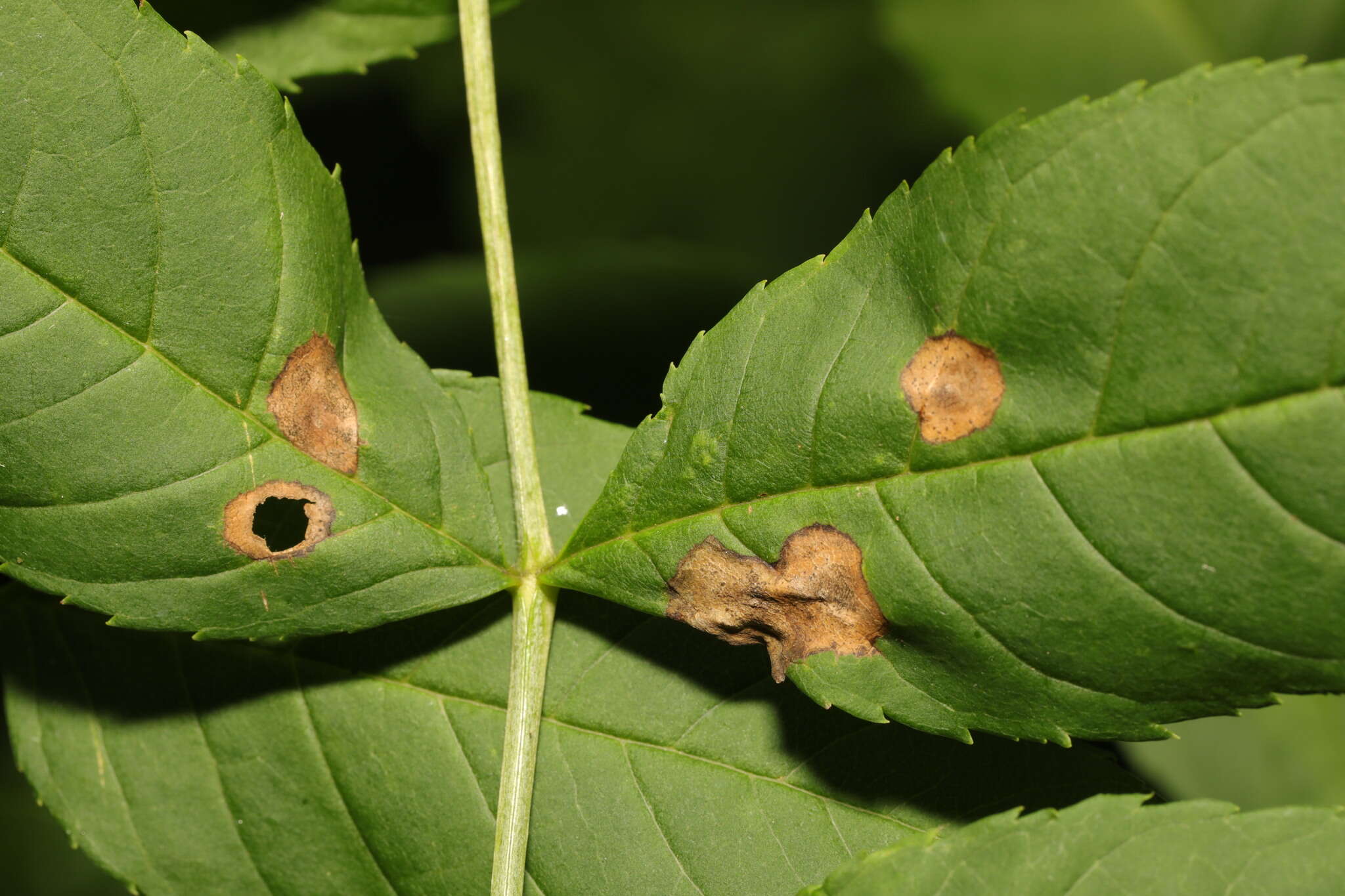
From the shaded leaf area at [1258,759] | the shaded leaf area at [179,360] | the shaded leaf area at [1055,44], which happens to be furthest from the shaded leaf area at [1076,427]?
the shaded leaf area at [1258,759]

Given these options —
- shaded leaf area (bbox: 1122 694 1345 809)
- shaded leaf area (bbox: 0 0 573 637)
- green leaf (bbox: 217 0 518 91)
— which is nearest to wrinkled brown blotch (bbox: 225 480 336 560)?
shaded leaf area (bbox: 0 0 573 637)

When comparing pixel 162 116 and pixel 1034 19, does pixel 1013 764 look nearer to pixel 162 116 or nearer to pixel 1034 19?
pixel 162 116

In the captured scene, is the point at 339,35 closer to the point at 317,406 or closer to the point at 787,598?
the point at 317,406

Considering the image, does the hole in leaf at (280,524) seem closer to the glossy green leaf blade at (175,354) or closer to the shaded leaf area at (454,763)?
the glossy green leaf blade at (175,354)

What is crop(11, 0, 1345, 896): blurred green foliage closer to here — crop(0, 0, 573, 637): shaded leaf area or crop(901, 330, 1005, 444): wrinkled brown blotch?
crop(0, 0, 573, 637): shaded leaf area

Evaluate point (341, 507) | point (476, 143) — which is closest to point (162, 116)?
point (476, 143)

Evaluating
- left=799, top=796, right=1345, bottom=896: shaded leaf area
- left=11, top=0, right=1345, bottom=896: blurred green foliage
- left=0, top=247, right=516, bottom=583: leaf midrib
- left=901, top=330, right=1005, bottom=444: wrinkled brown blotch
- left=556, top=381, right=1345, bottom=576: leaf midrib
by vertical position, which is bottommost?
left=799, top=796, right=1345, bottom=896: shaded leaf area
